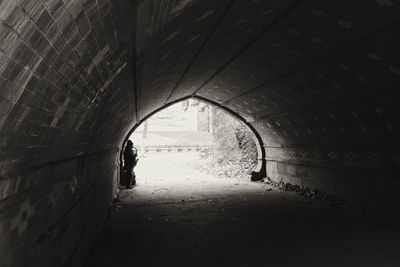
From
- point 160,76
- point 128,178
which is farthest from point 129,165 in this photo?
point 160,76

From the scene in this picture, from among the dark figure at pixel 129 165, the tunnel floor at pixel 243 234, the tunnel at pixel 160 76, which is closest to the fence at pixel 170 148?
the dark figure at pixel 129 165

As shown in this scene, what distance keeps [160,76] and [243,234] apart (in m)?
3.33

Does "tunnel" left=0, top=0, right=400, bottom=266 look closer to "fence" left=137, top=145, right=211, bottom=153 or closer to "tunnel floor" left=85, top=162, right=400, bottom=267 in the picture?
"tunnel floor" left=85, top=162, right=400, bottom=267

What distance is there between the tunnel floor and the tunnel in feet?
2.46

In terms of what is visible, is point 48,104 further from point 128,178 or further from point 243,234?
point 128,178

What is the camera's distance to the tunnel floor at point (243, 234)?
523 centimetres

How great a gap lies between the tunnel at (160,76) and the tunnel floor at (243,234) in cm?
A: 75

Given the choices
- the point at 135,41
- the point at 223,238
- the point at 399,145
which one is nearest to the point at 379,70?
the point at 399,145

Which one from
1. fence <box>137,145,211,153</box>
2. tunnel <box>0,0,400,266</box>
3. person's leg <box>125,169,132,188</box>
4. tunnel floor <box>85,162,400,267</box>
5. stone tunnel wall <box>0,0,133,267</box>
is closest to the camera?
stone tunnel wall <box>0,0,133,267</box>

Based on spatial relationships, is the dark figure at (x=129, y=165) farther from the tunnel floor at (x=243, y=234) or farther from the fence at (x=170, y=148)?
the fence at (x=170, y=148)

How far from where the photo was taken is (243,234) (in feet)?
21.8

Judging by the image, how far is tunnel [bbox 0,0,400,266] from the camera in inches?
83.7

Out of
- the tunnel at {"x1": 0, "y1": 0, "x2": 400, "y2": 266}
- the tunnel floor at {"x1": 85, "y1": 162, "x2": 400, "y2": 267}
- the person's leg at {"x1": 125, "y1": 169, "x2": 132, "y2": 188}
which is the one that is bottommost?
the tunnel floor at {"x1": 85, "y1": 162, "x2": 400, "y2": 267}

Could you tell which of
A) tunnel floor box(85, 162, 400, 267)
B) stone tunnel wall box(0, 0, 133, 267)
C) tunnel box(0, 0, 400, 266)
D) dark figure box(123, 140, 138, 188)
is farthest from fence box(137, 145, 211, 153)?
stone tunnel wall box(0, 0, 133, 267)
